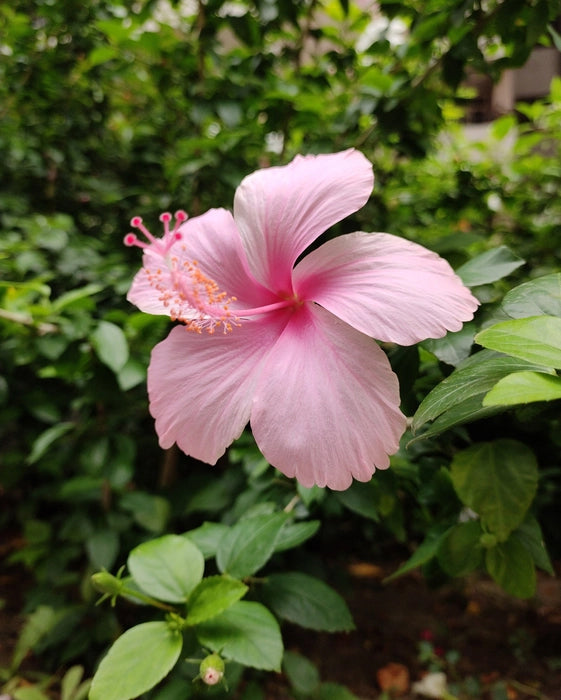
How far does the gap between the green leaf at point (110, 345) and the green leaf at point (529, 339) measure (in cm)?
52

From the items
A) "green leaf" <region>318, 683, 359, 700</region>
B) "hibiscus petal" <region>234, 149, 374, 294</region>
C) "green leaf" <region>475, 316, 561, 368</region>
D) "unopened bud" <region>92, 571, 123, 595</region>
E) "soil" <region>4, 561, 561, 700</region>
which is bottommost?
"soil" <region>4, 561, 561, 700</region>

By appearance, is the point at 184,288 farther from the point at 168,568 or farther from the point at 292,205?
the point at 168,568

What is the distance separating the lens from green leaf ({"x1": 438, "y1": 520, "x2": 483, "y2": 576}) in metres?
0.53

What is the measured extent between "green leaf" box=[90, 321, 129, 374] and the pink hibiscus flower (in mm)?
236

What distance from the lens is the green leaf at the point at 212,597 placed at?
18.6 inches

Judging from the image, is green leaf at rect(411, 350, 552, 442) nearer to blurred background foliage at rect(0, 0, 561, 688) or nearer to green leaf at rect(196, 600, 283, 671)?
blurred background foliage at rect(0, 0, 561, 688)

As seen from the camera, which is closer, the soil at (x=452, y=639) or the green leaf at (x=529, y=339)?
the green leaf at (x=529, y=339)

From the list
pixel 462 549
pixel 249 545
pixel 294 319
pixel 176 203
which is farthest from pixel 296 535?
pixel 176 203

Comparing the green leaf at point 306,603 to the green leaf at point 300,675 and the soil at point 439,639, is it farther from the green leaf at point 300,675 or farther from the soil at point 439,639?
the soil at point 439,639

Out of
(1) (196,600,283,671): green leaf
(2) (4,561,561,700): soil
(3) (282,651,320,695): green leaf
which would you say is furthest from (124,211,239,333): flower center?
(2) (4,561,561,700): soil

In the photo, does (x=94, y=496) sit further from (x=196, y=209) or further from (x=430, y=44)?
(x=430, y=44)

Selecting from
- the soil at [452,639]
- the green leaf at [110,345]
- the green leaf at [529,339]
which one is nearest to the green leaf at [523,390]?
the green leaf at [529,339]

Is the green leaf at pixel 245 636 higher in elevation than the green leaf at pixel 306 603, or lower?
higher

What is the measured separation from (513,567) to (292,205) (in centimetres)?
42
